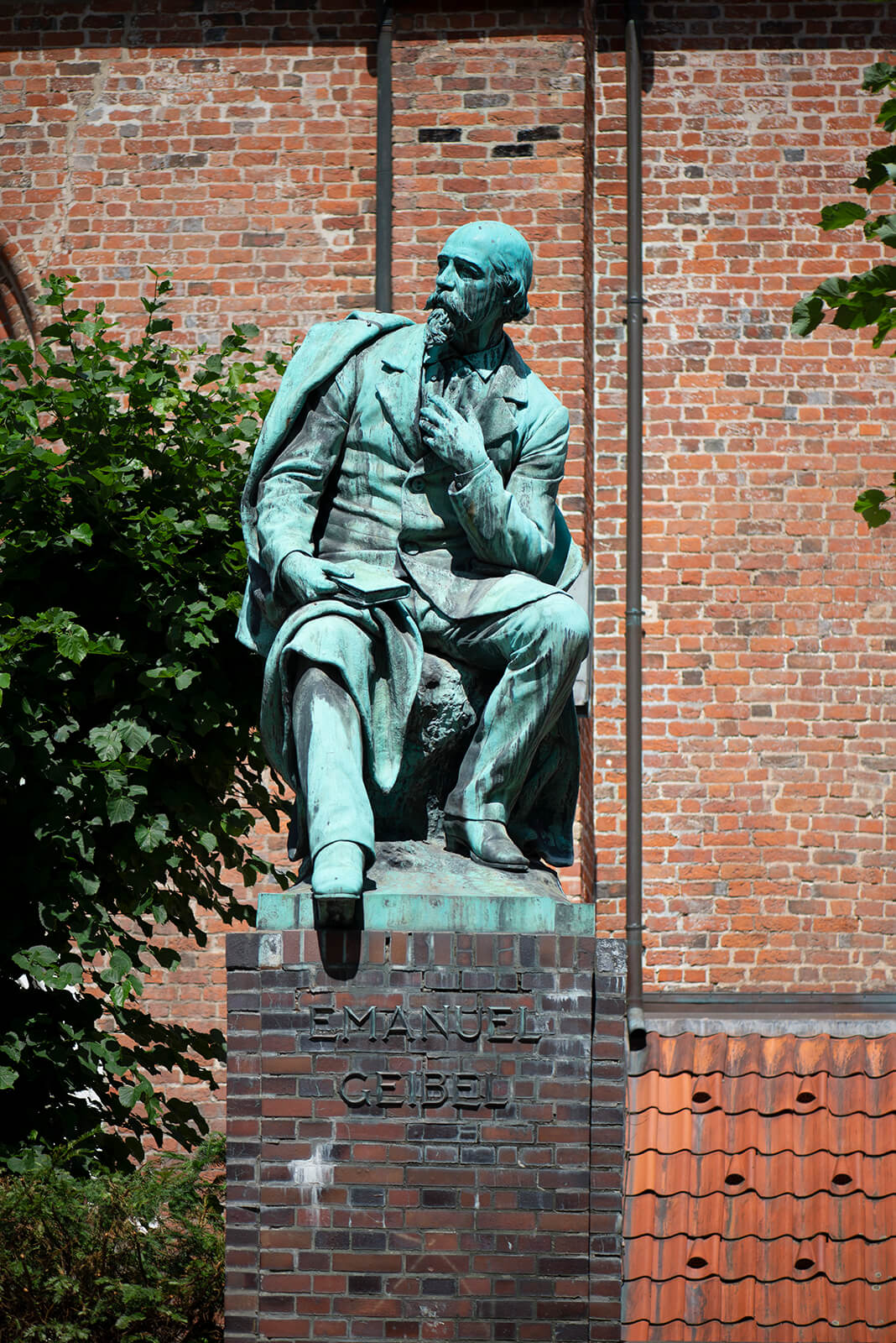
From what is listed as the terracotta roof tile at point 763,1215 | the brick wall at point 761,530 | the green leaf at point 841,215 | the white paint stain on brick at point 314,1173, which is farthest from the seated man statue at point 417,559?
the brick wall at point 761,530

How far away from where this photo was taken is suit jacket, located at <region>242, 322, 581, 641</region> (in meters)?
5.31

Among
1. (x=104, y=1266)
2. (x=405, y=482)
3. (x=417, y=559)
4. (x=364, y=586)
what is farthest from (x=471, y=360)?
(x=104, y=1266)

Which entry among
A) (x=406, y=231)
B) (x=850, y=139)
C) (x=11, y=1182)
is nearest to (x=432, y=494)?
(x=11, y=1182)

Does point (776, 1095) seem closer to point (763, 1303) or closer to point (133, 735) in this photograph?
point (763, 1303)

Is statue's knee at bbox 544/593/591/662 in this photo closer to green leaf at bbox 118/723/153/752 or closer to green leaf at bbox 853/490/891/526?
green leaf at bbox 853/490/891/526

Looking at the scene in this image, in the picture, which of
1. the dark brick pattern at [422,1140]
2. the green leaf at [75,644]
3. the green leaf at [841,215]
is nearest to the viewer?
the dark brick pattern at [422,1140]

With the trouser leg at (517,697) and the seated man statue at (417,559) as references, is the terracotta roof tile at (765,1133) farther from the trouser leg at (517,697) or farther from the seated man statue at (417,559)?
the trouser leg at (517,697)

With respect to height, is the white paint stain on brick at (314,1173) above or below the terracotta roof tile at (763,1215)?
above

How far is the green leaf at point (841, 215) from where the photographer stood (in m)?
6.34

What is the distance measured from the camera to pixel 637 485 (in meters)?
10.2

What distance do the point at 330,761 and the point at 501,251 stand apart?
1.46m

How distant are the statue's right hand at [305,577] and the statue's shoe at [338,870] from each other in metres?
0.67

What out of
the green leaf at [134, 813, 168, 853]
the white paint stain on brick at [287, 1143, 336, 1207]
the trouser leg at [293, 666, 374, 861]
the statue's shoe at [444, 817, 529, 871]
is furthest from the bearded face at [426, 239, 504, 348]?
the green leaf at [134, 813, 168, 853]

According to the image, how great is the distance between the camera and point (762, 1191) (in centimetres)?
825
